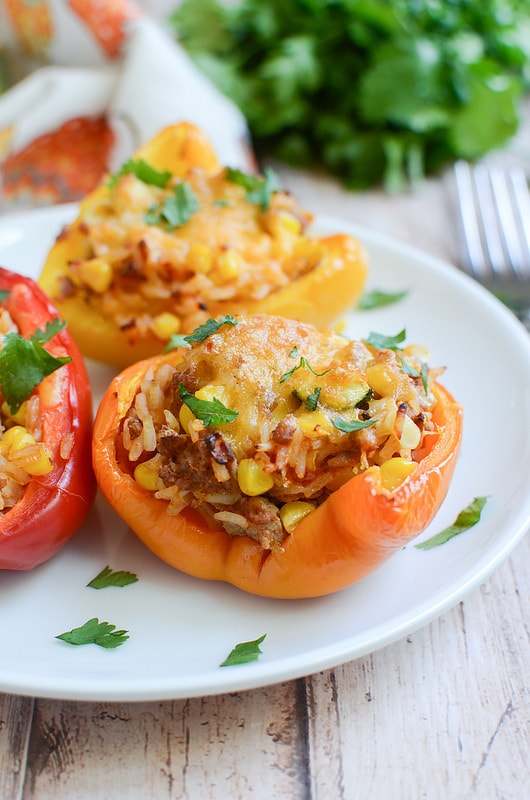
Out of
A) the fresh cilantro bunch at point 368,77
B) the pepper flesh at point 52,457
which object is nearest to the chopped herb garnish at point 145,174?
the pepper flesh at point 52,457

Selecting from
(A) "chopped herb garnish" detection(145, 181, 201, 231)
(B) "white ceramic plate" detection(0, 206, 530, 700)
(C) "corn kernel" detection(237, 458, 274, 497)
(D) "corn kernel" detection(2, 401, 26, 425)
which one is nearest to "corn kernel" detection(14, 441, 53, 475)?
(D) "corn kernel" detection(2, 401, 26, 425)

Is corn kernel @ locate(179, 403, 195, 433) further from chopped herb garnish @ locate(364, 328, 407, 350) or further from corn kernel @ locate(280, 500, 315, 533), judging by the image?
chopped herb garnish @ locate(364, 328, 407, 350)

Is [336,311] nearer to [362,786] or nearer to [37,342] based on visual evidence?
[37,342]

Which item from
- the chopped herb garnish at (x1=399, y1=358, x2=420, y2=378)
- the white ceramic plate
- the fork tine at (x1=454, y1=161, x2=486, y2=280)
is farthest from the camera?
the fork tine at (x1=454, y1=161, x2=486, y2=280)

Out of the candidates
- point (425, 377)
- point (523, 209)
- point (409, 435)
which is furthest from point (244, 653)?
point (523, 209)

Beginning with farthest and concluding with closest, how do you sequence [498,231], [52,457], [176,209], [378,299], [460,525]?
[498,231]
[378,299]
[176,209]
[460,525]
[52,457]

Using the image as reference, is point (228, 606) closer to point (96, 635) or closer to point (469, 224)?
point (96, 635)
